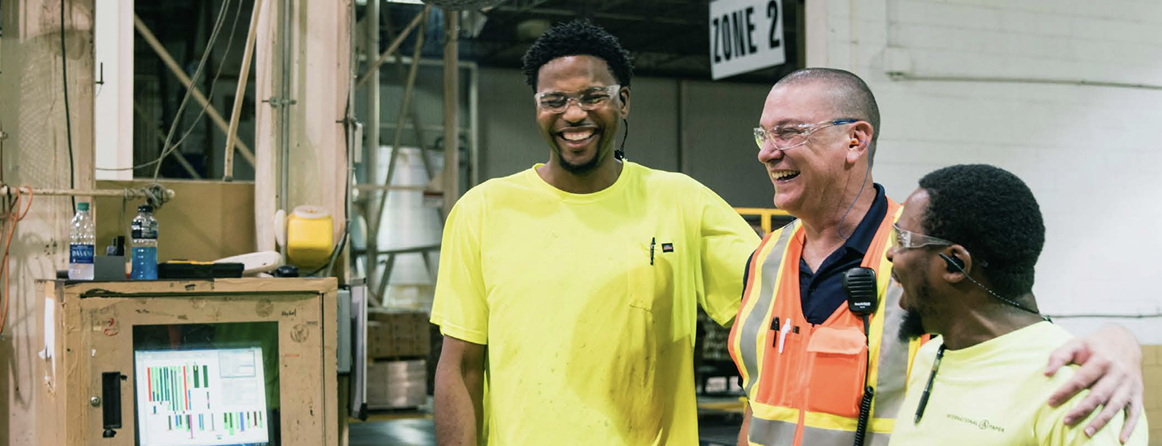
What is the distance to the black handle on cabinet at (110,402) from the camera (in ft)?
11.6

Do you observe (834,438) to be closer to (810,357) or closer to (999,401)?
(810,357)

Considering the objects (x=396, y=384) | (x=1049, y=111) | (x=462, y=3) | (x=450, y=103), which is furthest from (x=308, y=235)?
(x=450, y=103)

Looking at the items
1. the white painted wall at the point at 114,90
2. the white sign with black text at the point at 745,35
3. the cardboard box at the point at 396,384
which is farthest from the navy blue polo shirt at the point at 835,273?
the cardboard box at the point at 396,384

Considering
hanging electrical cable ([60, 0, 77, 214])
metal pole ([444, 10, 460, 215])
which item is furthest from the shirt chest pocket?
metal pole ([444, 10, 460, 215])

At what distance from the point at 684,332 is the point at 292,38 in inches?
111

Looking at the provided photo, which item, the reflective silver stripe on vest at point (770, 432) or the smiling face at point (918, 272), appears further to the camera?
the reflective silver stripe on vest at point (770, 432)

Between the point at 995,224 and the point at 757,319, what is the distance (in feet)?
1.98

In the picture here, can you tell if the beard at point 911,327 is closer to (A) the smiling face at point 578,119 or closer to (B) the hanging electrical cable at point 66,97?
(A) the smiling face at point 578,119

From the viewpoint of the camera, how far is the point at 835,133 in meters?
2.09

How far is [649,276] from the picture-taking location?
2.43 metres

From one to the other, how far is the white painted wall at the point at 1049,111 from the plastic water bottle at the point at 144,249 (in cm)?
429

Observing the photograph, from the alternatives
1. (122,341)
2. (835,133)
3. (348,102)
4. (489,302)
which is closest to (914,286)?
(835,133)

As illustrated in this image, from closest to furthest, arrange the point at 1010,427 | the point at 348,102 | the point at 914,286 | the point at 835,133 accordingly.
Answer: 1. the point at 1010,427
2. the point at 914,286
3. the point at 835,133
4. the point at 348,102

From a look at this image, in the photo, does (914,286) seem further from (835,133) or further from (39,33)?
(39,33)
